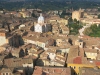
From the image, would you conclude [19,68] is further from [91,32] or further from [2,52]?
[91,32]

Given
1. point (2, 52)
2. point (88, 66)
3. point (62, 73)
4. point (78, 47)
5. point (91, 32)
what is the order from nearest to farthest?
point (62, 73) → point (88, 66) → point (2, 52) → point (78, 47) → point (91, 32)

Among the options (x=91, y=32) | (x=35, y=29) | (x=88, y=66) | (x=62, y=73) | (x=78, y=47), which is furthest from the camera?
(x=91, y=32)

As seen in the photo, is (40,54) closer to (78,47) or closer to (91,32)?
(78,47)

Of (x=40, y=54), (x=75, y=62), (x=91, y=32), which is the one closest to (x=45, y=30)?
(x=91, y=32)

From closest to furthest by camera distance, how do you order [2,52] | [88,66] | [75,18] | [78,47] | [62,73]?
1. [62,73]
2. [88,66]
3. [2,52]
4. [78,47]
5. [75,18]

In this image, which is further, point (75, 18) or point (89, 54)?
point (75, 18)

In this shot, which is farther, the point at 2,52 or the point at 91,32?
the point at 91,32

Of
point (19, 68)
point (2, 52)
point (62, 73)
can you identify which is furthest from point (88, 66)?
point (2, 52)

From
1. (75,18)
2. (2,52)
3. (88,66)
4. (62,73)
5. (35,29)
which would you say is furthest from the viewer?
(75,18)
